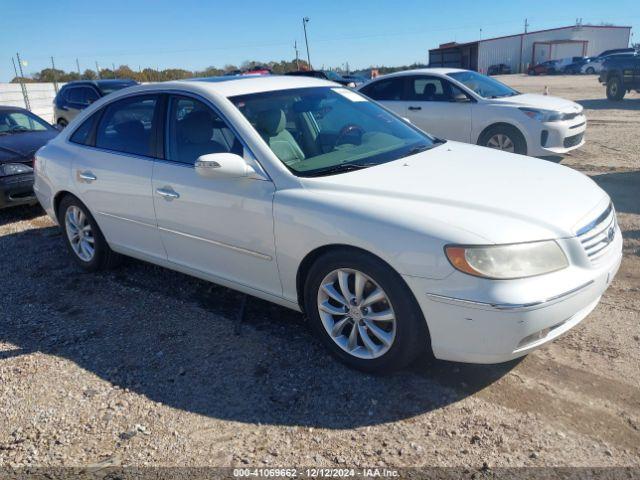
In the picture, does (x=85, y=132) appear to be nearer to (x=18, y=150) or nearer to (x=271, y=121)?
(x=271, y=121)

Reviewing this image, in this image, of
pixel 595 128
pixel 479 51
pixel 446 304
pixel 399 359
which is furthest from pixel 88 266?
pixel 479 51

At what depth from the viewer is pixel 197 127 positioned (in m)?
3.86

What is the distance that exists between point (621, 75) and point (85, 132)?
1865 cm

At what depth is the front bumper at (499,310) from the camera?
260 cm

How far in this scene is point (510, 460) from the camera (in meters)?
2.48

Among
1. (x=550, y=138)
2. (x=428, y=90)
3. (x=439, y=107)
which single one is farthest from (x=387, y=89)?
(x=550, y=138)

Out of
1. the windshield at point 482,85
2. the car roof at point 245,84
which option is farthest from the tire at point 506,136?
the car roof at point 245,84

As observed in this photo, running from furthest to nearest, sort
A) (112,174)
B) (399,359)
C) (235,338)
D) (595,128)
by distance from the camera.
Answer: (595,128), (112,174), (235,338), (399,359)

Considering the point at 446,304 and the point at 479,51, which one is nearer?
the point at 446,304

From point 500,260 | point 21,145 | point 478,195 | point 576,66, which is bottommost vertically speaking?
point 576,66

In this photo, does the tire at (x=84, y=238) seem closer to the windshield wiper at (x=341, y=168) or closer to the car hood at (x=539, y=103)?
the windshield wiper at (x=341, y=168)

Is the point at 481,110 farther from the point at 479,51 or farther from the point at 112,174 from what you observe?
the point at 479,51

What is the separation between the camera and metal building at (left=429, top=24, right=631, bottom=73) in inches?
2357

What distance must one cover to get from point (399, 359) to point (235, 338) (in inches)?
48.9
